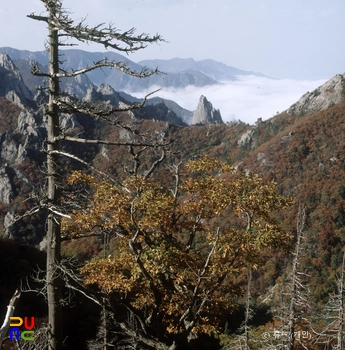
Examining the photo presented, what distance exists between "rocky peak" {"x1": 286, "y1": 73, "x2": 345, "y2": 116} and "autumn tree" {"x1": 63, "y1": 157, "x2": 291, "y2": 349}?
5017 inches

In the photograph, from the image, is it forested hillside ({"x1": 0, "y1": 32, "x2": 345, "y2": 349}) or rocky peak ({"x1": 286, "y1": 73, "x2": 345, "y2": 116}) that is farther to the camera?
rocky peak ({"x1": 286, "y1": 73, "x2": 345, "y2": 116})

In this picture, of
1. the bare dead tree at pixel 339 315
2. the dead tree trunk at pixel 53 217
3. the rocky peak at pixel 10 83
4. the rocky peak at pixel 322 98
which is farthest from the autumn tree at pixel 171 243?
the rocky peak at pixel 10 83

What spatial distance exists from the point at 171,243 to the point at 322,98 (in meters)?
136

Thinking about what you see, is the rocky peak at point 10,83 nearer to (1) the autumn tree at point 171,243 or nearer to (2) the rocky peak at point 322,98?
(2) the rocky peak at point 322,98

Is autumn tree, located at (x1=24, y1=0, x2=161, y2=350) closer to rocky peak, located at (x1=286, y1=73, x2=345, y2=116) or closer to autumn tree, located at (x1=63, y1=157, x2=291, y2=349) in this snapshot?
autumn tree, located at (x1=63, y1=157, x2=291, y2=349)

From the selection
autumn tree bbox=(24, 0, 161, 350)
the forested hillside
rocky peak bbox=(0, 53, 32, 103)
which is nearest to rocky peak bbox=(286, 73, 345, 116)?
the forested hillside

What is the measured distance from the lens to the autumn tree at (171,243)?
8445 millimetres

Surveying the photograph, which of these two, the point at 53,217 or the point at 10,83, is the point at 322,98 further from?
the point at 10,83

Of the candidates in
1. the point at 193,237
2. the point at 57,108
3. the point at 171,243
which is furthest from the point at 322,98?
the point at 57,108

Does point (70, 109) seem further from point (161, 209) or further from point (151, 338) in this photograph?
point (151, 338)

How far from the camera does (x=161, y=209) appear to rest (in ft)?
27.8

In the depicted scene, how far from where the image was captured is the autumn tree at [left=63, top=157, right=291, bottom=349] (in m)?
8.45

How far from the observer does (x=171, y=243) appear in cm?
923

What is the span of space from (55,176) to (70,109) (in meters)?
1.27
